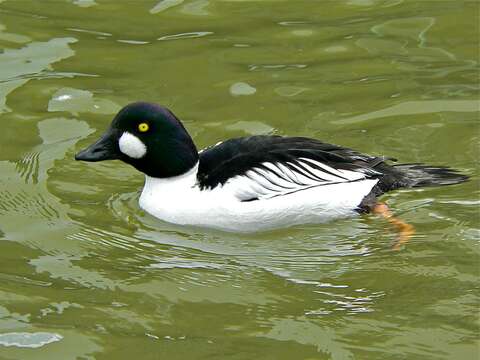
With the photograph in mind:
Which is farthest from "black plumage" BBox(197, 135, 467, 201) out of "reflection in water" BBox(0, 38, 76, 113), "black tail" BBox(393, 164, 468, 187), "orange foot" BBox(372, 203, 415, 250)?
"reflection in water" BBox(0, 38, 76, 113)

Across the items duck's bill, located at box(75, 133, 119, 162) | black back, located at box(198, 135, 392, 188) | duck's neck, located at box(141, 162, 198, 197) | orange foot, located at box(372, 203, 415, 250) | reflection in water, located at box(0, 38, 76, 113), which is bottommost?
orange foot, located at box(372, 203, 415, 250)

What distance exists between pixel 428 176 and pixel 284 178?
118cm

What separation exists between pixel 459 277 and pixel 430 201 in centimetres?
131

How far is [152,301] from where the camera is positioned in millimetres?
7074

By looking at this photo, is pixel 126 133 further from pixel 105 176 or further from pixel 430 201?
pixel 430 201

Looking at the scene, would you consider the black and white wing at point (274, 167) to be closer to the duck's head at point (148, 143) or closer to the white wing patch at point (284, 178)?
the white wing patch at point (284, 178)

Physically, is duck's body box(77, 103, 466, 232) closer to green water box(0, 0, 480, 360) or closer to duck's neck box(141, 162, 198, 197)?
duck's neck box(141, 162, 198, 197)

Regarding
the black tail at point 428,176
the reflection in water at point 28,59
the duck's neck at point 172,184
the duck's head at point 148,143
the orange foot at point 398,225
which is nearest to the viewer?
the orange foot at point 398,225

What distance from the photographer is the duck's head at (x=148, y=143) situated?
8234mm

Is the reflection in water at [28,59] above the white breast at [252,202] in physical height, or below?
above

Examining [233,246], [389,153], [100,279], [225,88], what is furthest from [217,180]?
[225,88]

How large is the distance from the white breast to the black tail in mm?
333

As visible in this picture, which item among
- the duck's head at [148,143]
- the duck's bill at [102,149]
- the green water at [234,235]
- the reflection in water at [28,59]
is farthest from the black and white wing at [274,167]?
the reflection in water at [28,59]

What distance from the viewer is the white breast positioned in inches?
319
